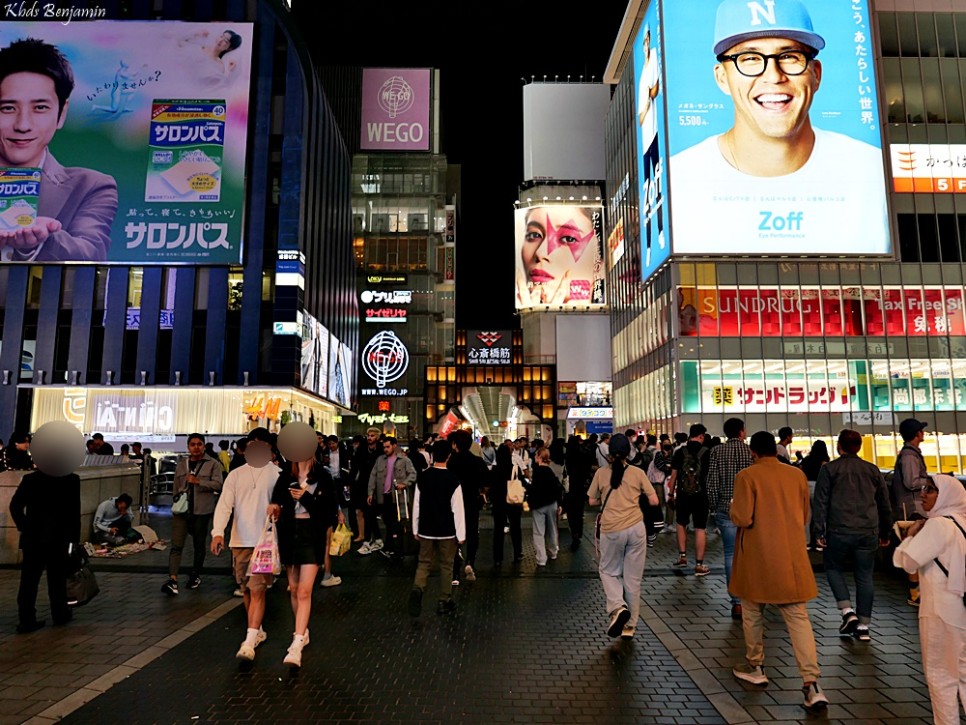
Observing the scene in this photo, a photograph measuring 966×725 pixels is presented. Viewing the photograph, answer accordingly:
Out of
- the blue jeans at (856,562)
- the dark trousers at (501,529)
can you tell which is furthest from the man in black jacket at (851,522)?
the dark trousers at (501,529)

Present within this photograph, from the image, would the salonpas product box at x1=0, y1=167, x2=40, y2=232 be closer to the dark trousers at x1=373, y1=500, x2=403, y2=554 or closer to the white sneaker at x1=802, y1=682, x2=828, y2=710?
the dark trousers at x1=373, y1=500, x2=403, y2=554

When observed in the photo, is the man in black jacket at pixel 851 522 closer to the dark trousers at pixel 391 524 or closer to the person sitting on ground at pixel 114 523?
the dark trousers at pixel 391 524

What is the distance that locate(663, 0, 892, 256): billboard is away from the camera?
36531 mm

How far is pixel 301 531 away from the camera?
6082 mm

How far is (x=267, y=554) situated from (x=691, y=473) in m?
6.56

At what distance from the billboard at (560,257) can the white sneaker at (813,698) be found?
62.1 metres

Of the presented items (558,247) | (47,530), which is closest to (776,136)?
(558,247)

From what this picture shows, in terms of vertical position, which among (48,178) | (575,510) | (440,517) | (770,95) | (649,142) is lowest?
(575,510)

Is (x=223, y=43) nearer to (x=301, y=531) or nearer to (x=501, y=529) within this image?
(x=501, y=529)

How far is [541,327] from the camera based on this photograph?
6731cm

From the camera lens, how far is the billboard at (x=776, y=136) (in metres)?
36.5

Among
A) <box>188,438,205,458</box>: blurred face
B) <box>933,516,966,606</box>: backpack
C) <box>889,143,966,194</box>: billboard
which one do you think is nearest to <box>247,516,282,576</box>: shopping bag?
<box>188,438,205,458</box>: blurred face

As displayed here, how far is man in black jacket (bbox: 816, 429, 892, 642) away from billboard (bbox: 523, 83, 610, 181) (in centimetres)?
6709

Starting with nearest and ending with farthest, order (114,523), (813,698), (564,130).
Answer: (813,698) → (114,523) → (564,130)
